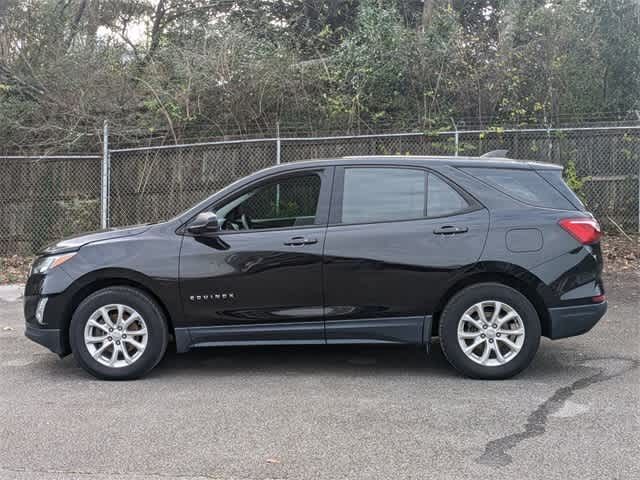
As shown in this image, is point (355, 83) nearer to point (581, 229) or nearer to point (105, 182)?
point (105, 182)

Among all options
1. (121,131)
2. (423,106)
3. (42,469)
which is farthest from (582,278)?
(121,131)

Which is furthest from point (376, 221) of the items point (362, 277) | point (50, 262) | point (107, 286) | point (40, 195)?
point (40, 195)

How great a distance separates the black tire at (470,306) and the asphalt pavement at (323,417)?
116 millimetres

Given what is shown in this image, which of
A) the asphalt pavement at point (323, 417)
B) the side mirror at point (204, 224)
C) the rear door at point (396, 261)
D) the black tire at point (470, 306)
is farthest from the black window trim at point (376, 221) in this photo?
the asphalt pavement at point (323, 417)

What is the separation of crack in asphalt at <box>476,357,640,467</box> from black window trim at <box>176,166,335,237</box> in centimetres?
215

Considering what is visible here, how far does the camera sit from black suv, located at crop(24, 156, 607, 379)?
5.17 m

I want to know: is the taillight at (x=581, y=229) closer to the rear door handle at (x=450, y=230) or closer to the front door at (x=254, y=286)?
the rear door handle at (x=450, y=230)

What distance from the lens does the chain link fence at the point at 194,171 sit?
1100 cm

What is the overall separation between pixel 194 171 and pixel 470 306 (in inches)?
287

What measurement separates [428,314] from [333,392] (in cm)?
98

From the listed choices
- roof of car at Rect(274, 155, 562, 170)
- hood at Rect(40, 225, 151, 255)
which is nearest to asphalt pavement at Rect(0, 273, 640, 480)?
hood at Rect(40, 225, 151, 255)

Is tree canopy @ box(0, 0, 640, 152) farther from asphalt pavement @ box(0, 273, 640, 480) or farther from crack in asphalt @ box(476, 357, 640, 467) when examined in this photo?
crack in asphalt @ box(476, 357, 640, 467)

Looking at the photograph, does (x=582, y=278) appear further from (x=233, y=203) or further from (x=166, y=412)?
(x=166, y=412)

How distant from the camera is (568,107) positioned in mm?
11914
